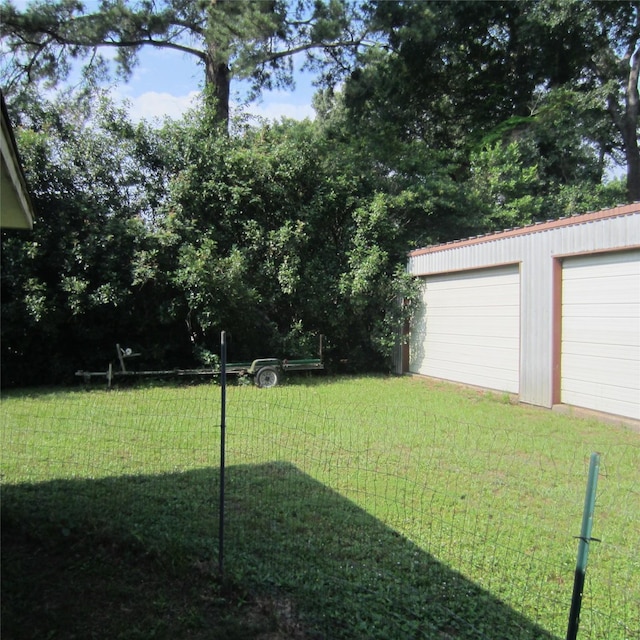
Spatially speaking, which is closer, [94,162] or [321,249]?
[94,162]

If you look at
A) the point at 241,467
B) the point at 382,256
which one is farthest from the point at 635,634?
the point at 382,256

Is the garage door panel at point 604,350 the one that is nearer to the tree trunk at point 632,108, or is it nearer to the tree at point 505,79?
the tree at point 505,79

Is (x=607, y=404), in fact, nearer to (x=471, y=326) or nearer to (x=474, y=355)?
(x=474, y=355)

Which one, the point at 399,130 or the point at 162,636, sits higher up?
the point at 399,130

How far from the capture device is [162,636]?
252 cm

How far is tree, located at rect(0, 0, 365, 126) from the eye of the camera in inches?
522

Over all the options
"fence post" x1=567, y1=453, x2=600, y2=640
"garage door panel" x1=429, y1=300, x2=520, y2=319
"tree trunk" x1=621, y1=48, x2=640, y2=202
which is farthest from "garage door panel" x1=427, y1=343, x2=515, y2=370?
"tree trunk" x1=621, y1=48, x2=640, y2=202

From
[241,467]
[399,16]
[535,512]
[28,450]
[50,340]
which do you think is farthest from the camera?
[399,16]

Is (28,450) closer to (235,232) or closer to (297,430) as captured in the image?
(297,430)

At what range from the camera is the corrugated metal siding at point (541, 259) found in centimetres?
741

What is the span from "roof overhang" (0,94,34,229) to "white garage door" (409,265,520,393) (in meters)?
7.77

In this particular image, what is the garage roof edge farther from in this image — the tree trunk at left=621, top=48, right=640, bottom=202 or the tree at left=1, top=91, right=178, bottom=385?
the tree trunk at left=621, top=48, right=640, bottom=202

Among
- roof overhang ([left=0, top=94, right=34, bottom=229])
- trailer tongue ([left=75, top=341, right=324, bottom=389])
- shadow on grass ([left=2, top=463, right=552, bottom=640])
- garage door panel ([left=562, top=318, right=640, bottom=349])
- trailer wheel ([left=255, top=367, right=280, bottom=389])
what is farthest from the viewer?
trailer wheel ([left=255, top=367, right=280, bottom=389])

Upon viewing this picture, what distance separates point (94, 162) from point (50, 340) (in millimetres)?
3831
